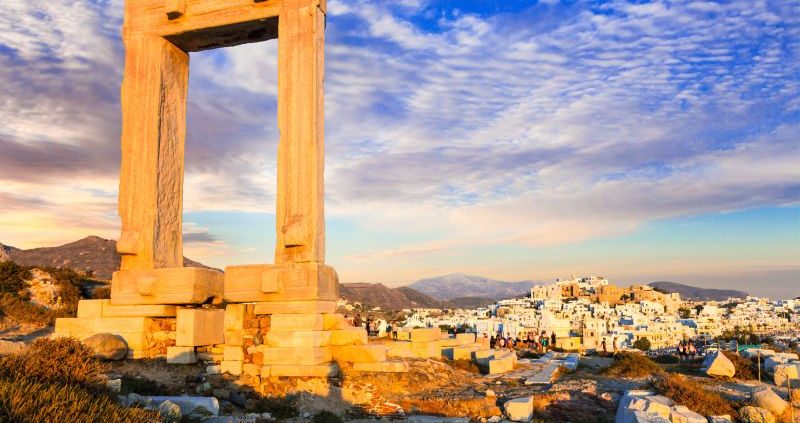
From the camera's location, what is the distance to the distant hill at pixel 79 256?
44.5 metres

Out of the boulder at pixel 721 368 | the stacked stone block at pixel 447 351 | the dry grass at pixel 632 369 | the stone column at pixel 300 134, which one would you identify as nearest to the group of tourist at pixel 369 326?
the stacked stone block at pixel 447 351

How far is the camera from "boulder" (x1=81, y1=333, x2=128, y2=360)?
29.9 feet

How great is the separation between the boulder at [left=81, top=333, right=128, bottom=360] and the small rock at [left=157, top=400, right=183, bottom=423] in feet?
12.1

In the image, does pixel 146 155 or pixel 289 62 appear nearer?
pixel 289 62

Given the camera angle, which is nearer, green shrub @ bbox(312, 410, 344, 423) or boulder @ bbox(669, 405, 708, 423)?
boulder @ bbox(669, 405, 708, 423)

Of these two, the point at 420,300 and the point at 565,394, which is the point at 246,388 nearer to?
the point at 565,394

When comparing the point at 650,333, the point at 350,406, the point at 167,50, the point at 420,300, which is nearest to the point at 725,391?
the point at 350,406

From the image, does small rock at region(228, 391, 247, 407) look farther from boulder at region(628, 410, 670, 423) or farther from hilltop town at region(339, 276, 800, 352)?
hilltop town at region(339, 276, 800, 352)

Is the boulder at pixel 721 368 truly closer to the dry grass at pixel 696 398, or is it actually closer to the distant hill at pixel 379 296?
the dry grass at pixel 696 398

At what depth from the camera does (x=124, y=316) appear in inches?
399

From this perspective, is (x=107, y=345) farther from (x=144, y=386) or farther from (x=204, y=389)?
(x=204, y=389)

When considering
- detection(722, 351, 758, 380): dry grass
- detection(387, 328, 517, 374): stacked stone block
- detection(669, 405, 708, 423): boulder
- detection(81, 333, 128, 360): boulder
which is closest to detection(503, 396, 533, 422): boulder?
detection(669, 405, 708, 423): boulder

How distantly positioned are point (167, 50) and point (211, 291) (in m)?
4.43

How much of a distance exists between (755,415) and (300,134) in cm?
759
